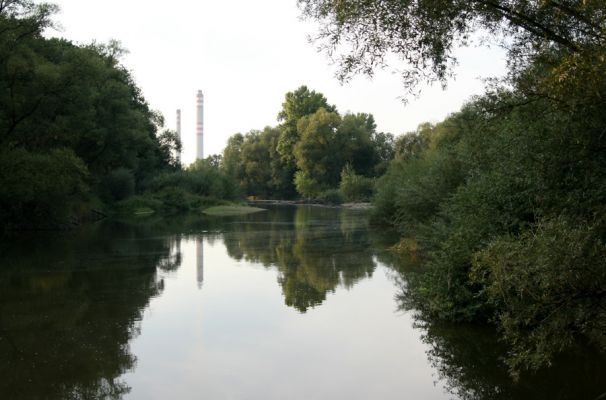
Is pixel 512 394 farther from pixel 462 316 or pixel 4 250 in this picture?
pixel 4 250

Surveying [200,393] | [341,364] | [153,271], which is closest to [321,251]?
[153,271]

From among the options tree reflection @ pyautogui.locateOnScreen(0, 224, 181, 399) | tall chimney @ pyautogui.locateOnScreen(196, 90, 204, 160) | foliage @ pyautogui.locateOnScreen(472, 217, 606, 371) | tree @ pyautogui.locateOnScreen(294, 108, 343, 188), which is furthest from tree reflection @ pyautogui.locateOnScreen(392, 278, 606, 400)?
tall chimney @ pyautogui.locateOnScreen(196, 90, 204, 160)

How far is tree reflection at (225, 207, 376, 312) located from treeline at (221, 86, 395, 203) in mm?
38940

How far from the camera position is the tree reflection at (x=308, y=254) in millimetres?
17203

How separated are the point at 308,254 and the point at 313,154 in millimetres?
63265

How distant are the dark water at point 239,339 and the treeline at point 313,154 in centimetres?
5558

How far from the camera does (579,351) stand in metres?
10.4

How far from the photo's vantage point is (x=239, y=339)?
1191 centimetres

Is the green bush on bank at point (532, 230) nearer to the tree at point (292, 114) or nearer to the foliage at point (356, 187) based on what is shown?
the foliage at point (356, 187)

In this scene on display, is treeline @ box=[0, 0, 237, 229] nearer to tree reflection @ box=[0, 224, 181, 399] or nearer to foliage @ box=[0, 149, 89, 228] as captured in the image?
foliage @ box=[0, 149, 89, 228]

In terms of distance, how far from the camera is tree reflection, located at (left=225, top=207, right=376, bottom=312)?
56.4 ft

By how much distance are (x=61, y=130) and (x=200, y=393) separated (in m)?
28.1

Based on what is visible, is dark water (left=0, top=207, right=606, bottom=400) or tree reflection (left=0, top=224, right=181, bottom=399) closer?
dark water (left=0, top=207, right=606, bottom=400)

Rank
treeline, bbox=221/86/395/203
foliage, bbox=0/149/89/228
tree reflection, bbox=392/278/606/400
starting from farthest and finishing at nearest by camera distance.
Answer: treeline, bbox=221/86/395/203 < foliage, bbox=0/149/89/228 < tree reflection, bbox=392/278/606/400
